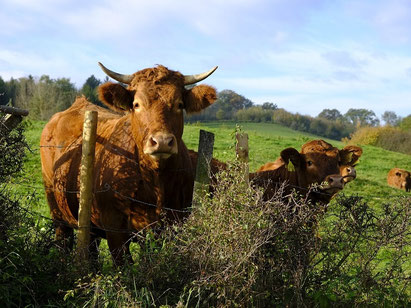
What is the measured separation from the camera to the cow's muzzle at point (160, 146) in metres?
4.79

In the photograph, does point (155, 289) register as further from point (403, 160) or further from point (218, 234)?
point (403, 160)

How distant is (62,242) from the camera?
5391 millimetres

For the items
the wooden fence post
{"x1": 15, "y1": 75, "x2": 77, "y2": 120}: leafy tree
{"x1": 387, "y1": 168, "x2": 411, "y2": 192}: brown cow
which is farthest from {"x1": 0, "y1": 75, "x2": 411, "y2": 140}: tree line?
the wooden fence post

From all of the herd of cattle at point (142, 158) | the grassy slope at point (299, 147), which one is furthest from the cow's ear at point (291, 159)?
the grassy slope at point (299, 147)

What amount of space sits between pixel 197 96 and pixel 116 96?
36.8 inches

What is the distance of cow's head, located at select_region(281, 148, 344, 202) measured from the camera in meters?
7.19

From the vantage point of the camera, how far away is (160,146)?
4.78m

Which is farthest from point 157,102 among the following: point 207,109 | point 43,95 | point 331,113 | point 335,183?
point 331,113

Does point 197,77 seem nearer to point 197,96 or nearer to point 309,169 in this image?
point 197,96

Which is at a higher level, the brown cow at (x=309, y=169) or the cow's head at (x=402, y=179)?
the brown cow at (x=309, y=169)

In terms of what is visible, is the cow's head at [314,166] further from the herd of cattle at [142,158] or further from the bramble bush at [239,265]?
the bramble bush at [239,265]

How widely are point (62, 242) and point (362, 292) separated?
3.17 metres

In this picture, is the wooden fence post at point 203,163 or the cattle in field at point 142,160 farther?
the cattle in field at point 142,160

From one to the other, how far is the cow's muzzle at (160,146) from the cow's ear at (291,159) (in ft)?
9.27
